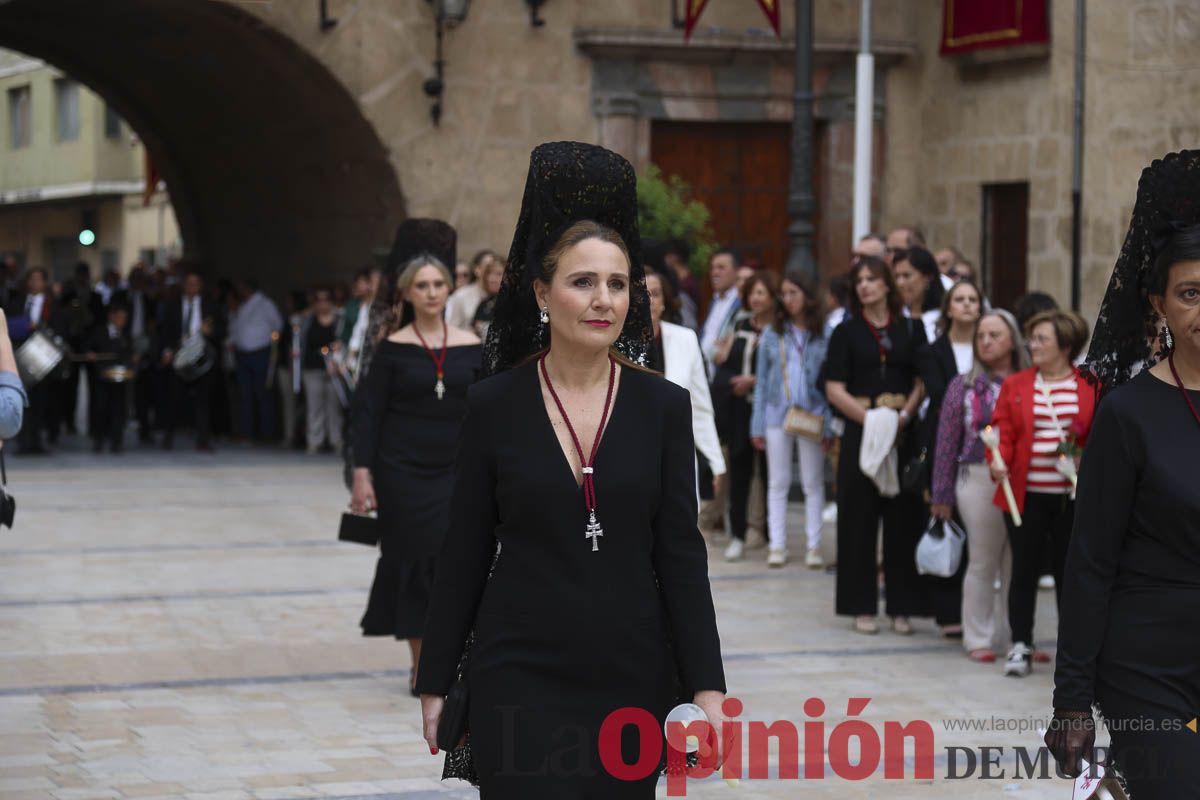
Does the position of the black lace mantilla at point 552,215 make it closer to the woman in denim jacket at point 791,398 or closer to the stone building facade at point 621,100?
the woman in denim jacket at point 791,398

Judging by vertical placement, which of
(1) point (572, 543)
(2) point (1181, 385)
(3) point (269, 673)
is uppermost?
(2) point (1181, 385)

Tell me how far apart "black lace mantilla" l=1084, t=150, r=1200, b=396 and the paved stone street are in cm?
255

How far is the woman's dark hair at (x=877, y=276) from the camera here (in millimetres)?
10055

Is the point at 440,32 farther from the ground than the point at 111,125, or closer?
closer

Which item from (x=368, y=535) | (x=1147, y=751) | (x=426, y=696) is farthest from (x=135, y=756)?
(x=1147, y=751)

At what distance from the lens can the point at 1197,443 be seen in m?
4.09

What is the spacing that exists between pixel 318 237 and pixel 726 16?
5.21 meters

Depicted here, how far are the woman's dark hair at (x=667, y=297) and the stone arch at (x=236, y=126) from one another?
8917mm

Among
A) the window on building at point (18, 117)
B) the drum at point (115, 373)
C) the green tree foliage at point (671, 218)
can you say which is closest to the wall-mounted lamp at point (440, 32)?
the green tree foliage at point (671, 218)

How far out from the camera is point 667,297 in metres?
9.59

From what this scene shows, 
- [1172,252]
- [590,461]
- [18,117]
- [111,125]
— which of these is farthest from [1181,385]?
[18,117]

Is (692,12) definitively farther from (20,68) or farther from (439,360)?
(20,68)

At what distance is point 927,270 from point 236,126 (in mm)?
12557

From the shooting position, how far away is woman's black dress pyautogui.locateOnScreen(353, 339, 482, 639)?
832cm
